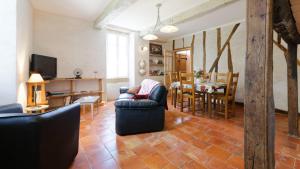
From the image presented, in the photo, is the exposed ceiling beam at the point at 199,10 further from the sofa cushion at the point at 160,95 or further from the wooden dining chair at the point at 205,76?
the sofa cushion at the point at 160,95

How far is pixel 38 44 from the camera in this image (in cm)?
380

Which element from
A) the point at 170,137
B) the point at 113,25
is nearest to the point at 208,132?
the point at 170,137

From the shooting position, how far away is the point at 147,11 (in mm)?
3746

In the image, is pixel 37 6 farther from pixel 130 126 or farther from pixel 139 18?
pixel 130 126

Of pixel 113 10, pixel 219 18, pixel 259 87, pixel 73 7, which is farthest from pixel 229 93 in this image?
pixel 73 7

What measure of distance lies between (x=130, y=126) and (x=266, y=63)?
198cm

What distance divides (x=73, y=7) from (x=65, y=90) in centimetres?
227

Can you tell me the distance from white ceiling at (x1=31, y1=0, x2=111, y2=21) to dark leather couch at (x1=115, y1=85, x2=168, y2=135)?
2.48m

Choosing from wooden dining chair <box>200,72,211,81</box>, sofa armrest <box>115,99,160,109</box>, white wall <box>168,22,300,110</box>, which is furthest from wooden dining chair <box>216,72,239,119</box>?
sofa armrest <box>115,99,160,109</box>

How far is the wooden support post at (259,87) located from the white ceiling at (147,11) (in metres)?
2.60

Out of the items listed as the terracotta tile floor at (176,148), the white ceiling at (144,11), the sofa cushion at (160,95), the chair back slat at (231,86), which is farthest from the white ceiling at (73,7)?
the chair back slat at (231,86)

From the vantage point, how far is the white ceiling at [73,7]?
3.32 m

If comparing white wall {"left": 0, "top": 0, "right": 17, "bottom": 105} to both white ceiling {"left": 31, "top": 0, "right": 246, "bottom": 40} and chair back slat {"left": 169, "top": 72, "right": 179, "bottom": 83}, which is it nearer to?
white ceiling {"left": 31, "top": 0, "right": 246, "bottom": 40}

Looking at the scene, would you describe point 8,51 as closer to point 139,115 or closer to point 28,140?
point 28,140
